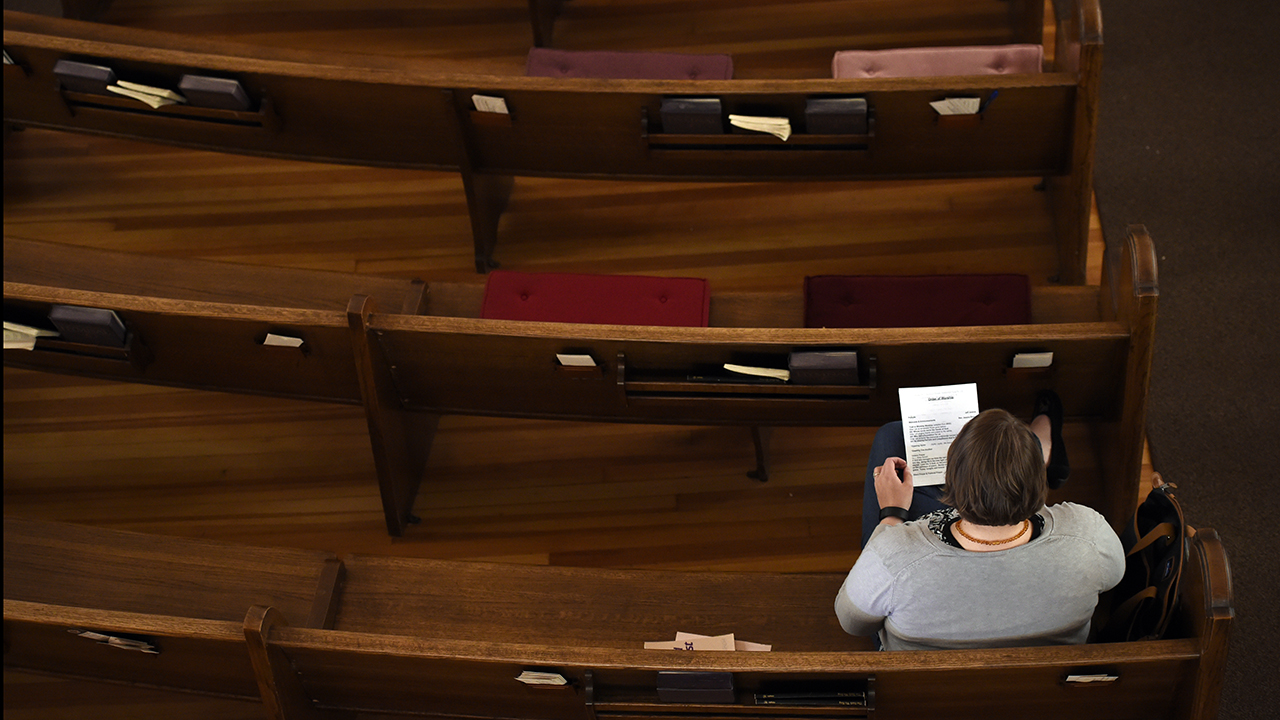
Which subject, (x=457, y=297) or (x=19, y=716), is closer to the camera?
(x=19, y=716)

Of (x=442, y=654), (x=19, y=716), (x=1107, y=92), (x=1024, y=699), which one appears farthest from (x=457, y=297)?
(x=1107, y=92)

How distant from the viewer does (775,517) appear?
8.56 ft

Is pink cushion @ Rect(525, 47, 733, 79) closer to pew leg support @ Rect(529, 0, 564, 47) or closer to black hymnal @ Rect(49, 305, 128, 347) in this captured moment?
pew leg support @ Rect(529, 0, 564, 47)

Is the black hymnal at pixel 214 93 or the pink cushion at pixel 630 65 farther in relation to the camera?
the pink cushion at pixel 630 65

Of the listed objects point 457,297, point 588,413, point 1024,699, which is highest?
point 457,297

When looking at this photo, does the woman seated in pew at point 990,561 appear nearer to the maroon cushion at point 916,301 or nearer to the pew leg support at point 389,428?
the maroon cushion at point 916,301

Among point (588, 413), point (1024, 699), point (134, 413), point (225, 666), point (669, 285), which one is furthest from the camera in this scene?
point (134, 413)

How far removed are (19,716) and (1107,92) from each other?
128 inches

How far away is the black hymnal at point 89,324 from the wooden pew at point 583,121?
0.73 meters

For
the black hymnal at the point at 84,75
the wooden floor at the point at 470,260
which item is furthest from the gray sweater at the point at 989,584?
the black hymnal at the point at 84,75

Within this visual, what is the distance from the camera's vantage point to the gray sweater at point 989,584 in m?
1.67

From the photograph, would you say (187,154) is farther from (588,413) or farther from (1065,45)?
(1065,45)

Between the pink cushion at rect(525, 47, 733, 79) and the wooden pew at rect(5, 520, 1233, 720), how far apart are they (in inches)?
59.5

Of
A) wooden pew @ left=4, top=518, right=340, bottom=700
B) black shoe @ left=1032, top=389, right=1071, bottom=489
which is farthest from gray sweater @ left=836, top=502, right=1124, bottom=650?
wooden pew @ left=4, top=518, right=340, bottom=700
